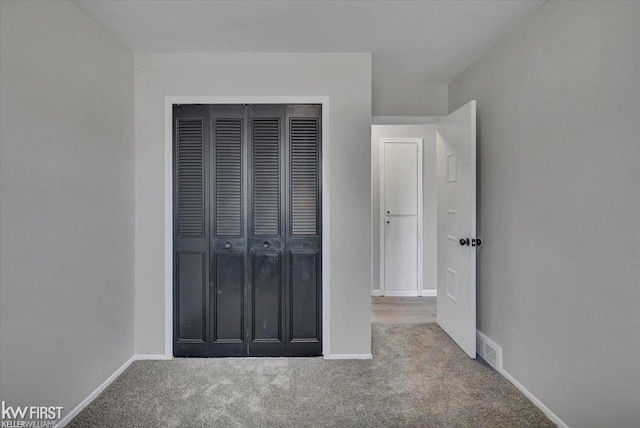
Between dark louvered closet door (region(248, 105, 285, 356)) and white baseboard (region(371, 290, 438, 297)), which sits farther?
white baseboard (region(371, 290, 438, 297))

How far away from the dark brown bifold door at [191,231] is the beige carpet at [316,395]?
227mm

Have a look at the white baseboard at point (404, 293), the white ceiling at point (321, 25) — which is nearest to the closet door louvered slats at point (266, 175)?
the white ceiling at point (321, 25)

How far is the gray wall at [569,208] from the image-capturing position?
148 centimetres

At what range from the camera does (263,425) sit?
6.14 feet

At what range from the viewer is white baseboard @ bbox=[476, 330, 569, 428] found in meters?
1.91

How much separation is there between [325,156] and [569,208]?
64.3 inches

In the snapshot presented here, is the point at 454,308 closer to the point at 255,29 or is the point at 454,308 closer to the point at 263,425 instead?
the point at 263,425

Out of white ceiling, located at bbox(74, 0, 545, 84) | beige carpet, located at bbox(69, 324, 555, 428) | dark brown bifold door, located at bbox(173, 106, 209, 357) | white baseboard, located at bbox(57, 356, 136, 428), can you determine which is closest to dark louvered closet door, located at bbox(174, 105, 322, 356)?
dark brown bifold door, located at bbox(173, 106, 209, 357)

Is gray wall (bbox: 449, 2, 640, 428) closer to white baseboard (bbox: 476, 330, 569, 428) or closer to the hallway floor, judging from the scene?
white baseboard (bbox: 476, 330, 569, 428)

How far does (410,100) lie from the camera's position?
3.41 metres

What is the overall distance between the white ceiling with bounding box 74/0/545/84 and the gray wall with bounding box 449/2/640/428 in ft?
0.94

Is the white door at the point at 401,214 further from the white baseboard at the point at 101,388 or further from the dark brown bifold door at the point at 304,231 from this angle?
the white baseboard at the point at 101,388

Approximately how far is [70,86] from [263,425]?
227 centimetres

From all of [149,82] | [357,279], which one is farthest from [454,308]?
[149,82]
